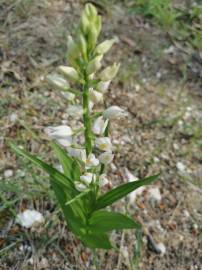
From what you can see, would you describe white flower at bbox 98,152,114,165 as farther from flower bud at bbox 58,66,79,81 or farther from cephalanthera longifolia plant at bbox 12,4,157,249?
flower bud at bbox 58,66,79,81

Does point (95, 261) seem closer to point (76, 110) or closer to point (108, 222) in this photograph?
point (108, 222)

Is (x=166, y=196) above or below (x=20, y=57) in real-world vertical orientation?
below

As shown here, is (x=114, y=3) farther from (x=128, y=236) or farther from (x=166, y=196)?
(x=128, y=236)

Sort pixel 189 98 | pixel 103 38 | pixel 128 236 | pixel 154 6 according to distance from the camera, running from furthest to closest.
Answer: pixel 154 6 < pixel 103 38 < pixel 189 98 < pixel 128 236

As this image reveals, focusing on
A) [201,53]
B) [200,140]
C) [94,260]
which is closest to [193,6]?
[201,53]

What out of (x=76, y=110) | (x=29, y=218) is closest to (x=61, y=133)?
(x=76, y=110)

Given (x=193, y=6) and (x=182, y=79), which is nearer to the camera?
(x=182, y=79)
